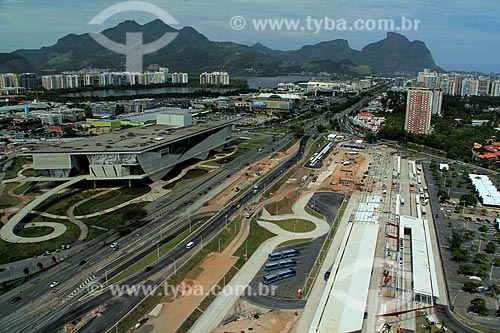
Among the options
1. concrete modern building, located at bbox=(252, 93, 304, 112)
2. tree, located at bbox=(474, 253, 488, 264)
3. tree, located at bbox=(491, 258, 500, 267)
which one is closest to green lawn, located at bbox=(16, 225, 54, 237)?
tree, located at bbox=(474, 253, 488, 264)

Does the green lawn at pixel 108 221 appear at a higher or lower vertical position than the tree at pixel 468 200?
lower

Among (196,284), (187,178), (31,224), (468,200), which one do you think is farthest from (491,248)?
(31,224)

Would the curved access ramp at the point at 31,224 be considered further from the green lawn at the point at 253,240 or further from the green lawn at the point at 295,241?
A: the green lawn at the point at 295,241

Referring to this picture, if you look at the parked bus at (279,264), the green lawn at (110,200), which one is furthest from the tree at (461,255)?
the green lawn at (110,200)

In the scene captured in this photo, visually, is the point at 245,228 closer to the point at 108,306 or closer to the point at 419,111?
the point at 108,306

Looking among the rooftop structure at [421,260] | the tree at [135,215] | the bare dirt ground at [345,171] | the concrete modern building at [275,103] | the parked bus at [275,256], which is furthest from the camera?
the concrete modern building at [275,103]

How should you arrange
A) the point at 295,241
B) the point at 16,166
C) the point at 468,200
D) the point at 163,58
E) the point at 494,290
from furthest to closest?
1. the point at 163,58
2. the point at 16,166
3. the point at 468,200
4. the point at 295,241
5. the point at 494,290

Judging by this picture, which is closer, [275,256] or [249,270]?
[249,270]
